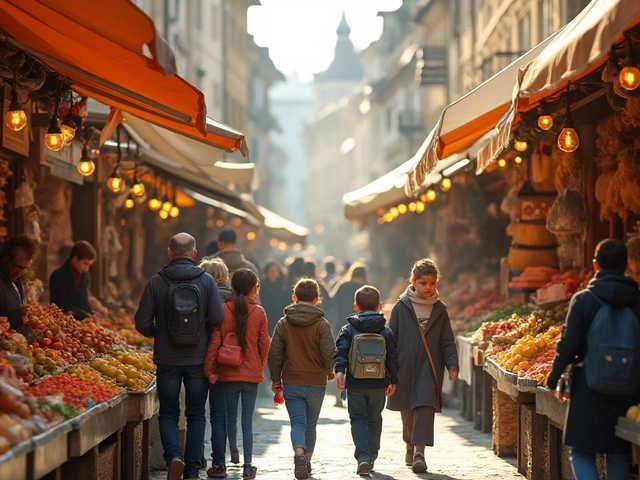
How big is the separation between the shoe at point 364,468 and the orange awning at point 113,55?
3.00 m

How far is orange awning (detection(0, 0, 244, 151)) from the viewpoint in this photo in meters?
7.39

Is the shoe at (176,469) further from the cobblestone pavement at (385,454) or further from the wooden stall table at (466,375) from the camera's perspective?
the wooden stall table at (466,375)

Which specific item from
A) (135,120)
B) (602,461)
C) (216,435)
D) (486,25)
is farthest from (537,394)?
(486,25)

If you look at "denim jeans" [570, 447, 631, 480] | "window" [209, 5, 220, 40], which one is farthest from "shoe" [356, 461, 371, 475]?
"window" [209, 5, 220, 40]

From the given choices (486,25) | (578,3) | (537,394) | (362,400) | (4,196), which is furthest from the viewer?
(486,25)

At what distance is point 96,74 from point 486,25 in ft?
75.6

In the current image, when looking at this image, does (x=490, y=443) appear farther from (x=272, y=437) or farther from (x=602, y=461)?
(x=602, y=461)

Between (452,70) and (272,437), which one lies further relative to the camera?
(452,70)

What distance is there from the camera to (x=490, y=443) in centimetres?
1266

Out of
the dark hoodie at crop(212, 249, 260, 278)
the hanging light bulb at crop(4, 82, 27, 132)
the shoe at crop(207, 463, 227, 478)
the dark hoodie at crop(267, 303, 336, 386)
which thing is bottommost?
the shoe at crop(207, 463, 227, 478)

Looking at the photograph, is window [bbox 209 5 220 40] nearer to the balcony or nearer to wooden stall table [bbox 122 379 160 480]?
the balcony

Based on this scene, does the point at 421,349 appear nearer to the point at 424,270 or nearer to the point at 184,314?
the point at 424,270

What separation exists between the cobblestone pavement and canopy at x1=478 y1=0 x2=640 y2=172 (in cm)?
289

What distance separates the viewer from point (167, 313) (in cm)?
936
